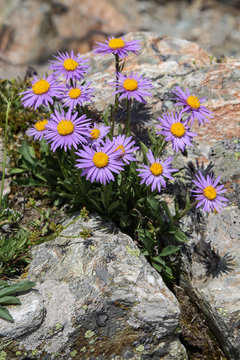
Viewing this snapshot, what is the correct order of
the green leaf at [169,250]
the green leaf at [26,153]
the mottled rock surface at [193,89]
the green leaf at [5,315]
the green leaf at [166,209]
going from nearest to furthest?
the green leaf at [5,315] < the green leaf at [166,209] < the green leaf at [169,250] < the mottled rock surface at [193,89] < the green leaf at [26,153]

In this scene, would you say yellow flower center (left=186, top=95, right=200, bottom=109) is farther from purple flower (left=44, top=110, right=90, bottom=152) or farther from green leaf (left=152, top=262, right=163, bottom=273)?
green leaf (left=152, top=262, right=163, bottom=273)

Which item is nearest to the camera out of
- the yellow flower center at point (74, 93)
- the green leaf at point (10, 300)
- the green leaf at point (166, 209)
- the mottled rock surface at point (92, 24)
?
the green leaf at point (10, 300)

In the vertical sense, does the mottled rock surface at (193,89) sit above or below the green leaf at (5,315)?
above

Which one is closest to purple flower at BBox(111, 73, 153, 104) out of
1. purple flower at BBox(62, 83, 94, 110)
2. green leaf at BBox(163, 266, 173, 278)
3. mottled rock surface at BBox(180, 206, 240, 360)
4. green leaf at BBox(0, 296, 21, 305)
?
purple flower at BBox(62, 83, 94, 110)

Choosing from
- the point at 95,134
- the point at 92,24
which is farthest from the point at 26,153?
the point at 92,24

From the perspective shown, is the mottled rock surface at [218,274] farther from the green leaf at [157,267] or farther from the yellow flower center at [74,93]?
the yellow flower center at [74,93]

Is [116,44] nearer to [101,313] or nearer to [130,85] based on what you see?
[130,85]

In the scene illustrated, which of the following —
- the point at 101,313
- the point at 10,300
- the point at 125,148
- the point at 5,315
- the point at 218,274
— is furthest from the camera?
the point at 218,274

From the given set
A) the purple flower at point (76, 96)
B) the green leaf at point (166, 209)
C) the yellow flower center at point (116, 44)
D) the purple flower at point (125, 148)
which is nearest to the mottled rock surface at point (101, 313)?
the green leaf at point (166, 209)
